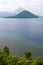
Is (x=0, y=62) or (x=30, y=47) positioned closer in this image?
(x=0, y=62)

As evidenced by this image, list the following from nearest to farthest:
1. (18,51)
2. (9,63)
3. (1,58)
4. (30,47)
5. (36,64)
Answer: (36,64) → (9,63) → (1,58) → (18,51) → (30,47)

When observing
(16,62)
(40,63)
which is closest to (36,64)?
(40,63)

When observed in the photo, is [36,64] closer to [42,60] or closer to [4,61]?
[42,60]

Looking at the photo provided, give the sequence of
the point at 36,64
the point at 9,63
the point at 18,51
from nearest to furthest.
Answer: the point at 36,64 → the point at 9,63 → the point at 18,51

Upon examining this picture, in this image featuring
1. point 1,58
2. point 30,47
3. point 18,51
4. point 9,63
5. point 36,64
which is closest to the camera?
point 36,64

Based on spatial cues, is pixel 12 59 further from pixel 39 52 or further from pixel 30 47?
pixel 30 47

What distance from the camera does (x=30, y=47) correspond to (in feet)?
98.0

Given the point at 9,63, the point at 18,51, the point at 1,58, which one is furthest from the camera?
the point at 18,51

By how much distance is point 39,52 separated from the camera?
1038 inches

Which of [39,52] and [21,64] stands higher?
[21,64]

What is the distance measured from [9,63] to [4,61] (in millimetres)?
568

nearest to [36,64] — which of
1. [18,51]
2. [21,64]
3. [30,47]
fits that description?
[21,64]

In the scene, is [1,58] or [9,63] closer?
[9,63]

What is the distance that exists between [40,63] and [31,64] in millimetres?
623
